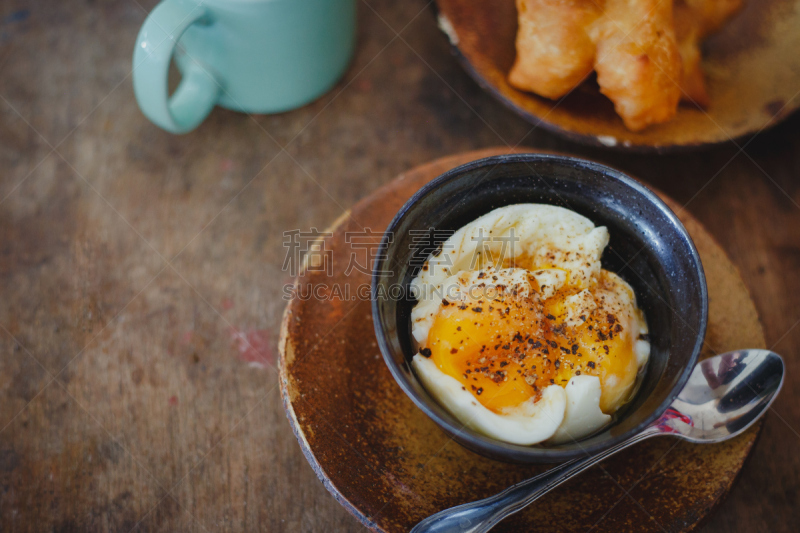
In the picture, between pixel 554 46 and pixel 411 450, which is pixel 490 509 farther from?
pixel 554 46

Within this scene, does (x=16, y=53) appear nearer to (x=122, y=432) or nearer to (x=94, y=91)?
(x=94, y=91)

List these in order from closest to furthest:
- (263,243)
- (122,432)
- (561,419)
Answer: (561,419)
(122,432)
(263,243)

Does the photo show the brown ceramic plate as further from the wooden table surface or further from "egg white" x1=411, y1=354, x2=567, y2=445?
the wooden table surface

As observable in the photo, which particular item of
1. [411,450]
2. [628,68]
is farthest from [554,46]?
[411,450]

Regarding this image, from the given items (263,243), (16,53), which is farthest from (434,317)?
(16,53)

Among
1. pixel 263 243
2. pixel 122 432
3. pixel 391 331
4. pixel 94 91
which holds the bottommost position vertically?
pixel 122 432

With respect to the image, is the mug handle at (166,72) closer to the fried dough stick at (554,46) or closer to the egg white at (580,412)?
the fried dough stick at (554,46)
